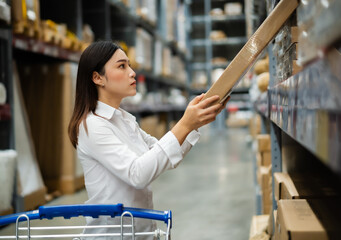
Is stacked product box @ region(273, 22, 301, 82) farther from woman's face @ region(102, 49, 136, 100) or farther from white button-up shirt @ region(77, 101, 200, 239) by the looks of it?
woman's face @ region(102, 49, 136, 100)

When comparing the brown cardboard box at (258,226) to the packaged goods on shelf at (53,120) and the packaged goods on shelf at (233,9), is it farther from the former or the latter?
the packaged goods on shelf at (233,9)

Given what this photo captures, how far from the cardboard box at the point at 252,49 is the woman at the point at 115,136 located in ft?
0.14

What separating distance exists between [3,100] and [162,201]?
161 cm

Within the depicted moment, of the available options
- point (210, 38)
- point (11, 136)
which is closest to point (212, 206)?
point (11, 136)

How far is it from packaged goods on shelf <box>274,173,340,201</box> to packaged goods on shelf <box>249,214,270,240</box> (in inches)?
19.3

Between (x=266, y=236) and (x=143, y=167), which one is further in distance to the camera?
(x=266, y=236)

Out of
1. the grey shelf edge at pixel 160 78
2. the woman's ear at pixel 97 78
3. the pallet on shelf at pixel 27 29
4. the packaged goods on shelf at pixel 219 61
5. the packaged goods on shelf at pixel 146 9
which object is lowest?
the woman's ear at pixel 97 78

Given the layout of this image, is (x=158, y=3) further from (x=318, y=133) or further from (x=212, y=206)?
(x=318, y=133)

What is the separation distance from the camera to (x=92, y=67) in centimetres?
148

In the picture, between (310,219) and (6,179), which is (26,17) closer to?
(6,179)

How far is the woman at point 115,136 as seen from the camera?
1257 millimetres

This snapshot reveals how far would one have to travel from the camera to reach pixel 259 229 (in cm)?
226

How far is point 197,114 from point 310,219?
42 cm

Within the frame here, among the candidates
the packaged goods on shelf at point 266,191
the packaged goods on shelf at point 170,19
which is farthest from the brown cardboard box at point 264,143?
the packaged goods on shelf at point 170,19
